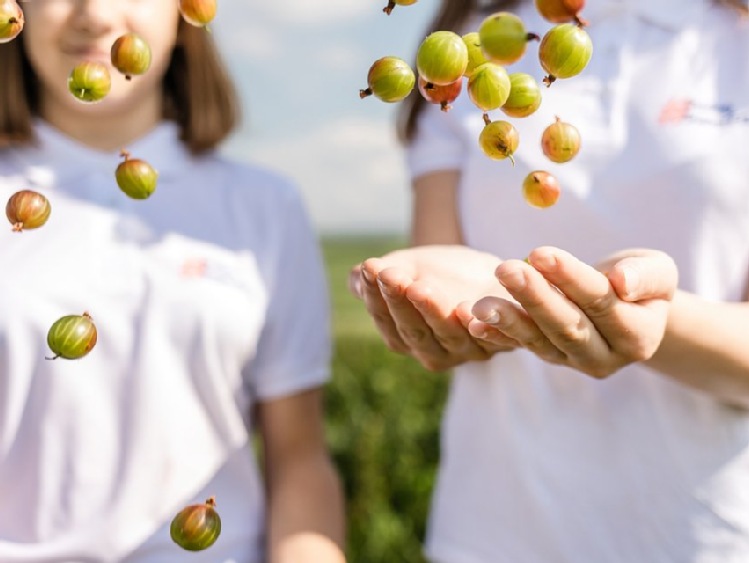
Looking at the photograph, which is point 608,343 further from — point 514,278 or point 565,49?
point 565,49

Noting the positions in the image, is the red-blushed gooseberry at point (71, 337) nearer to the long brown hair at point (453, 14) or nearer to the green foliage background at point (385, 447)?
the long brown hair at point (453, 14)

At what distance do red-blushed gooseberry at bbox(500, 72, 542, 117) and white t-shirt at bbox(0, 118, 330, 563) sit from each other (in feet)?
3.15

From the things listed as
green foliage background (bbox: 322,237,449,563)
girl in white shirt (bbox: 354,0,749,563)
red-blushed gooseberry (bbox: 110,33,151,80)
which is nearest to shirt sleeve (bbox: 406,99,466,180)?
girl in white shirt (bbox: 354,0,749,563)

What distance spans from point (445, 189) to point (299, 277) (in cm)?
42

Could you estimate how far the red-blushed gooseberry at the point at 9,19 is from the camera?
4.28ft

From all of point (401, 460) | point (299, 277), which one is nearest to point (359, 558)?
point (401, 460)

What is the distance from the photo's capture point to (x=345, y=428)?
16.9 ft

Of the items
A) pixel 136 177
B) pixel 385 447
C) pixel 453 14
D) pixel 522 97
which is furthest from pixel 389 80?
pixel 385 447

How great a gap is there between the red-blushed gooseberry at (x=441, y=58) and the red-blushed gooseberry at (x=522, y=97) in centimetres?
10

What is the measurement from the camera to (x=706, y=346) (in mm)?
1669

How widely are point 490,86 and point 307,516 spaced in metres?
1.15

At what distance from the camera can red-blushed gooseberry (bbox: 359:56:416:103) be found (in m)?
1.33

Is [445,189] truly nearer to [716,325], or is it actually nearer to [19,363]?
[716,325]

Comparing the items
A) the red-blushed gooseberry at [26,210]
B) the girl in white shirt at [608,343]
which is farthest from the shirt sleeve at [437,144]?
the red-blushed gooseberry at [26,210]
